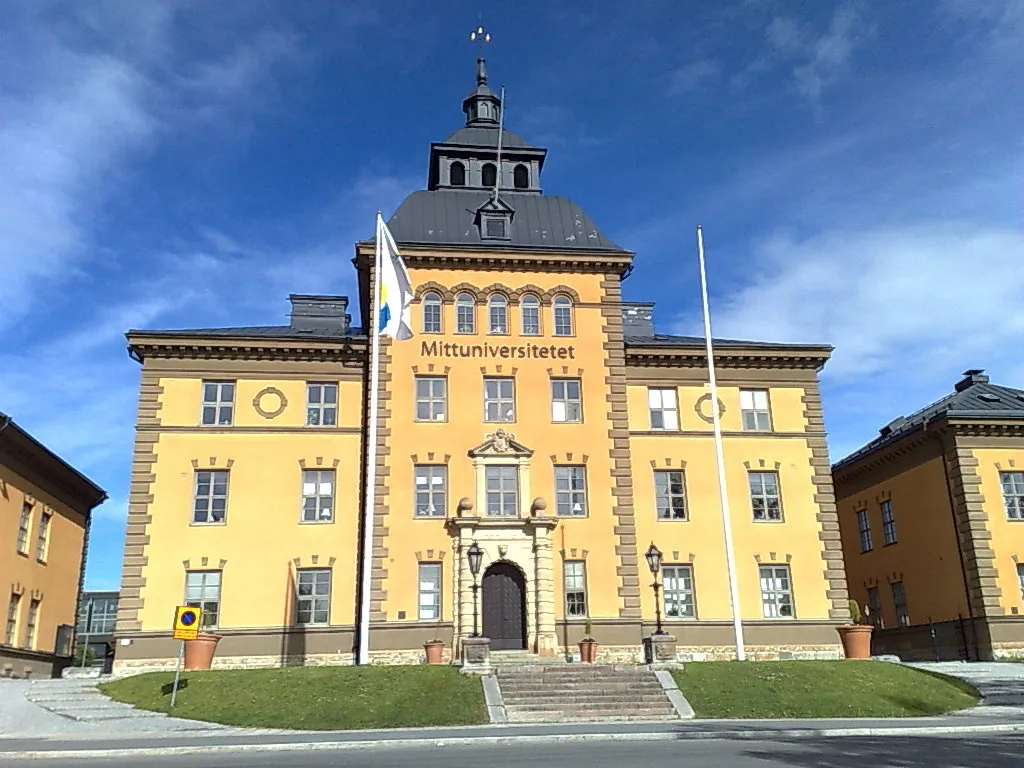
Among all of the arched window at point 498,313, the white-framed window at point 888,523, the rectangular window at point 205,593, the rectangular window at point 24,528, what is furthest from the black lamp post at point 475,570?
the white-framed window at point 888,523

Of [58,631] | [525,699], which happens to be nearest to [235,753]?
[525,699]

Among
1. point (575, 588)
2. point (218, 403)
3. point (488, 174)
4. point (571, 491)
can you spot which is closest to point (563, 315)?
point (571, 491)

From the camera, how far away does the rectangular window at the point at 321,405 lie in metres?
33.1

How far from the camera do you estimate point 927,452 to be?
Answer: 3781 centimetres

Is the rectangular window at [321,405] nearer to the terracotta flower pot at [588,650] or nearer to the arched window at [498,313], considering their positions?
the arched window at [498,313]

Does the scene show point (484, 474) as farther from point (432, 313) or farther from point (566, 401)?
point (432, 313)

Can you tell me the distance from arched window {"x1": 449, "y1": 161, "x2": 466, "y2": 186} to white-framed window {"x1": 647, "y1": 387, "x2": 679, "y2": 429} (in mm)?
12538

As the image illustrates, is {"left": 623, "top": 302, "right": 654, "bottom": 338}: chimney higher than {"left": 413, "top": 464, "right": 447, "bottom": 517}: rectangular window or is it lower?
higher

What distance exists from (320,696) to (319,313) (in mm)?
18689

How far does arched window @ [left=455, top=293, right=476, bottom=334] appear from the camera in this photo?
33.9 meters

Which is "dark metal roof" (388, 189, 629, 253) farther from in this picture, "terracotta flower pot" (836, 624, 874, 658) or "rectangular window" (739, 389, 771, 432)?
"terracotta flower pot" (836, 624, 874, 658)

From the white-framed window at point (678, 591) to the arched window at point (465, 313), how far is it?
37.5 ft

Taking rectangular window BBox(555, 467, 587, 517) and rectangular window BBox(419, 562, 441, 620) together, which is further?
rectangular window BBox(555, 467, 587, 517)

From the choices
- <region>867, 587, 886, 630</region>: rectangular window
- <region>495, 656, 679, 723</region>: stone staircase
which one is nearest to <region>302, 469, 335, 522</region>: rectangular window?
<region>495, 656, 679, 723</region>: stone staircase
